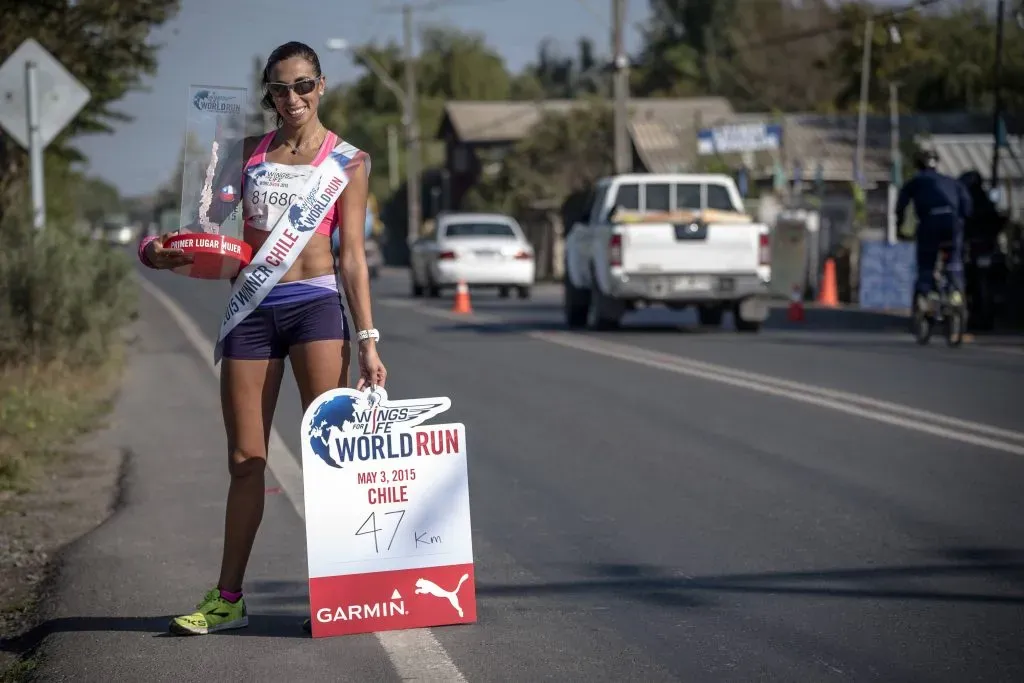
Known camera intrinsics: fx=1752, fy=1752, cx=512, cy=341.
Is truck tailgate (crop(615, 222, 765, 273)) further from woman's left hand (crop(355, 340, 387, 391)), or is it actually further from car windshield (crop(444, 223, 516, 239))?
woman's left hand (crop(355, 340, 387, 391))

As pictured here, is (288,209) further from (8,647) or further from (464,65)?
(464,65)

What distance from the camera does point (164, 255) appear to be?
19.1ft

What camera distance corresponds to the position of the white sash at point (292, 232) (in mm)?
5980

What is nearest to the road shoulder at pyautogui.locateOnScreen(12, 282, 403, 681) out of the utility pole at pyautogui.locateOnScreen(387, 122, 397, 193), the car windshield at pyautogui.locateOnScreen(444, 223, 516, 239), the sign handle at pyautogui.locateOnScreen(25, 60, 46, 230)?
the sign handle at pyautogui.locateOnScreen(25, 60, 46, 230)

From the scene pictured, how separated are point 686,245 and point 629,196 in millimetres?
2104

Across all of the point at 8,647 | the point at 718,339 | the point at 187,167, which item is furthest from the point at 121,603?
the point at 718,339

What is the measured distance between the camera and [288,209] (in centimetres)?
600

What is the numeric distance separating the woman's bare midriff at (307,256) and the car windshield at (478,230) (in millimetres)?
29021

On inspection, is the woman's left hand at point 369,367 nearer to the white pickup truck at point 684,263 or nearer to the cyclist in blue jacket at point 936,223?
the cyclist in blue jacket at point 936,223

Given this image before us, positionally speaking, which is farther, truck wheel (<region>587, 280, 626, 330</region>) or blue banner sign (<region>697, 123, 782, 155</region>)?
blue banner sign (<region>697, 123, 782, 155</region>)

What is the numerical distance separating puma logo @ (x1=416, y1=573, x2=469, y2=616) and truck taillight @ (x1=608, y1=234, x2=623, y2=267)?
A: 1492cm

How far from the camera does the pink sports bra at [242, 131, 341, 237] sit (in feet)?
19.7

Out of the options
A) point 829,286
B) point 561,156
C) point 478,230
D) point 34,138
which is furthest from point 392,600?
point 561,156

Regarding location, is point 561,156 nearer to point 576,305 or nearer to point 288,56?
point 576,305
